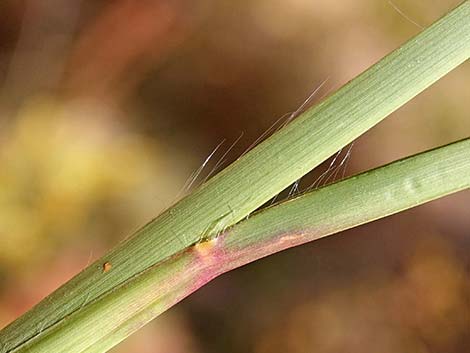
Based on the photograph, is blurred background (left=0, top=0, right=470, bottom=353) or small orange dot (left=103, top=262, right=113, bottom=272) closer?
small orange dot (left=103, top=262, right=113, bottom=272)

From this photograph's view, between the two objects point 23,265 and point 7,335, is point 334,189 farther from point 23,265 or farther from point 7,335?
point 23,265

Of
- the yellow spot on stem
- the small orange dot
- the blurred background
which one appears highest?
the blurred background

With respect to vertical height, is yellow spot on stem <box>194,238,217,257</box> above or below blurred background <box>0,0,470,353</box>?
below

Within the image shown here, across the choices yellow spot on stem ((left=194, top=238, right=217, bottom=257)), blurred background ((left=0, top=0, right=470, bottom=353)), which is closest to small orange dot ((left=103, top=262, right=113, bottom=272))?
yellow spot on stem ((left=194, top=238, right=217, bottom=257))

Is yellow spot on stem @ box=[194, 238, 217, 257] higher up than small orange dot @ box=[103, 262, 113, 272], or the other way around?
small orange dot @ box=[103, 262, 113, 272]

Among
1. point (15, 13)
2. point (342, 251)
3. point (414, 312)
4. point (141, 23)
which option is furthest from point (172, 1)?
point (414, 312)

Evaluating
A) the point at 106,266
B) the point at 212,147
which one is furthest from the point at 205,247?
the point at 212,147

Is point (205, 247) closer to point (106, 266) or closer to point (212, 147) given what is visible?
point (106, 266)

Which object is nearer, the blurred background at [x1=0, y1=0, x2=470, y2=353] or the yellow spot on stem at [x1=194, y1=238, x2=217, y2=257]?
the yellow spot on stem at [x1=194, y1=238, x2=217, y2=257]

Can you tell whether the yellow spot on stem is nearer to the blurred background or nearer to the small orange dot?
the small orange dot
